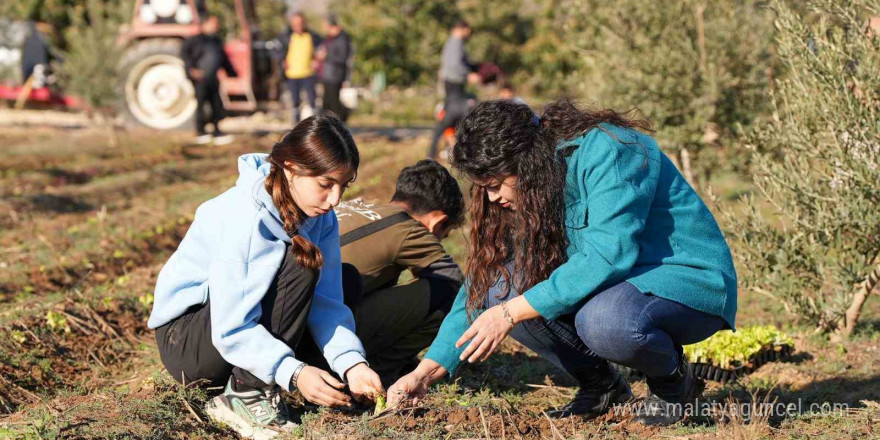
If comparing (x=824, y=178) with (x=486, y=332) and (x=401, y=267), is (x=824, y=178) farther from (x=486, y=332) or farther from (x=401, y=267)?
(x=486, y=332)

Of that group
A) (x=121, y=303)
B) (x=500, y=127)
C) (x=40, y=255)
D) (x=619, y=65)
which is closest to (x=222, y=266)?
(x=500, y=127)

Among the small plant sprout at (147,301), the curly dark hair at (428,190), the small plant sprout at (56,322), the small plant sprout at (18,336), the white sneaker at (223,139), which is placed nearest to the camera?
the curly dark hair at (428,190)

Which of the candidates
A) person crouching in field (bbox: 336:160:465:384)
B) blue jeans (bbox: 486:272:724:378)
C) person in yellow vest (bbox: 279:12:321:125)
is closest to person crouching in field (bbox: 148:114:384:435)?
person crouching in field (bbox: 336:160:465:384)

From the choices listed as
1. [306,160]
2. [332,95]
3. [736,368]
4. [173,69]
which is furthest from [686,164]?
[173,69]

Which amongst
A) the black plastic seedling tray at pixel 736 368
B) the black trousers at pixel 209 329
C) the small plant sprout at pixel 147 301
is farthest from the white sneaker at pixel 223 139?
the black trousers at pixel 209 329

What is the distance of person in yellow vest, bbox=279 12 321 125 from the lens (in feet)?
39.8

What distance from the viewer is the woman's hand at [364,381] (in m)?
3.18

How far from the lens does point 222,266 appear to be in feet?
9.87

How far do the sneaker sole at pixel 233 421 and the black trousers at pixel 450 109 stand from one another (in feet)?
22.1

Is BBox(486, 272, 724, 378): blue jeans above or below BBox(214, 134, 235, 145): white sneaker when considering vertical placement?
above

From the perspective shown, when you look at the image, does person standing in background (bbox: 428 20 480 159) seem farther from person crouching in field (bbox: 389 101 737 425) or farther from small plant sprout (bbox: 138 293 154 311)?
person crouching in field (bbox: 389 101 737 425)

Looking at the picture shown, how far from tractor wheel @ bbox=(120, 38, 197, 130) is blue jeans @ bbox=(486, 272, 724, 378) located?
36.1 ft

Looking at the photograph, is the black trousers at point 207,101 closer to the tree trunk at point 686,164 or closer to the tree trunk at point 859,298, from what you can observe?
the tree trunk at point 686,164

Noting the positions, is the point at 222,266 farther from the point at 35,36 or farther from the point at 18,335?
the point at 35,36
